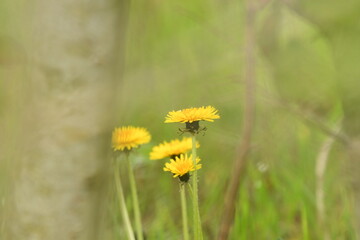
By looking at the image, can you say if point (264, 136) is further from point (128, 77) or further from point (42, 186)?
point (42, 186)

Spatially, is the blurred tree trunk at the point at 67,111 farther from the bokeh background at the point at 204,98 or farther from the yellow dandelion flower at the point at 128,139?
the yellow dandelion flower at the point at 128,139

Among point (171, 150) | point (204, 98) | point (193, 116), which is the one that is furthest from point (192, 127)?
point (204, 98)

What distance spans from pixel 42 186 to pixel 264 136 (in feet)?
3.52

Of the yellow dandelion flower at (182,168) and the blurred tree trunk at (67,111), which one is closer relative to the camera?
the blurred tree trunk at (67,111)

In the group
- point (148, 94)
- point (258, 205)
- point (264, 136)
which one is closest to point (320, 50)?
point (264, 136)

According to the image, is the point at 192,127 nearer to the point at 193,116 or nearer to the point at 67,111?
the point at 193,116

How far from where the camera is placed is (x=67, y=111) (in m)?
0.72

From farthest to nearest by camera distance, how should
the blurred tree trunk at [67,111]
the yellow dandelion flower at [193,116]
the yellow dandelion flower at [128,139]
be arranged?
the yellow dandelion flower at [128,139], the yellow dandelion flower at [193,116], the blurred tree trunk at [67,111]

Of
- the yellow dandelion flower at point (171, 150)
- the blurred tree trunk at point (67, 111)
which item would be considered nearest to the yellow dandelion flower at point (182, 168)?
the yellow dandelion flower at point (171, 150)

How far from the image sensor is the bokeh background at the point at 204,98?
73 cm

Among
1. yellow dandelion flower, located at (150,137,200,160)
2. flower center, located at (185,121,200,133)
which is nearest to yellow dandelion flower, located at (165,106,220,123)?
flower center, located at (185,121,200,133)

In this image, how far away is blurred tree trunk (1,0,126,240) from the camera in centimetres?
72

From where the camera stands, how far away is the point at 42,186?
76 cm

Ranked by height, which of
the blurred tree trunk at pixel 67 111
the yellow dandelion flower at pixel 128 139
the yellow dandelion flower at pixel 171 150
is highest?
the yellow dandelion flower at pixel 128 139
